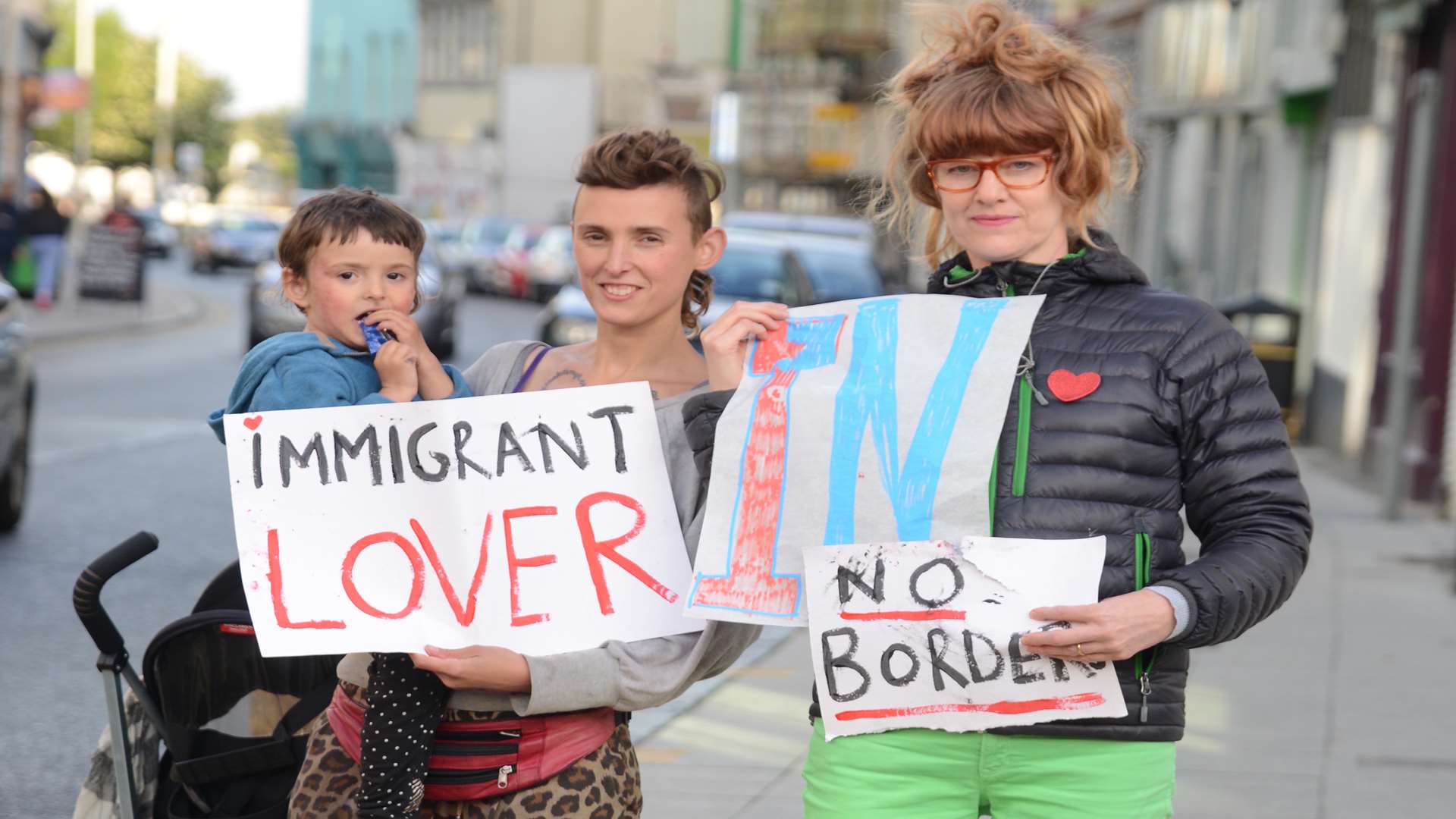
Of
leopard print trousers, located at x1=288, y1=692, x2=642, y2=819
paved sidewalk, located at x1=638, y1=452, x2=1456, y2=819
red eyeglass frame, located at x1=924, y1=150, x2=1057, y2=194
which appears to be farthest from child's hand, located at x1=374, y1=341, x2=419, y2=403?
A: paved sidewalk, located at x1=638, y1=452, x2=1456, y2=819

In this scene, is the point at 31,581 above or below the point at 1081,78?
below

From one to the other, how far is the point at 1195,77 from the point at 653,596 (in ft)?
78.7

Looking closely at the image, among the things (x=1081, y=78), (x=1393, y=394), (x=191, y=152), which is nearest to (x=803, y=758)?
(x=1081, y=78)

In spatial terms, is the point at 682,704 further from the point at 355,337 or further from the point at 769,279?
the point at 769,279

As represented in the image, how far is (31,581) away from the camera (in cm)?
898

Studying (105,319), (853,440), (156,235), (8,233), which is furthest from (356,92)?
(853,440)

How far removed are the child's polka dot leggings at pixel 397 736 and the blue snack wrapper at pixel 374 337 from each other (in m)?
0.49

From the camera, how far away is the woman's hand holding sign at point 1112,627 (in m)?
2.72

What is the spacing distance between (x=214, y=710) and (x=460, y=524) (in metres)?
0.81

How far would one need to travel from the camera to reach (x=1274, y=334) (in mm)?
18125

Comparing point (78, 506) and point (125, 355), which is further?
point (125, 355)

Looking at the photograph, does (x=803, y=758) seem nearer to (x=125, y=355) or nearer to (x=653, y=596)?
(x=653, y=596)

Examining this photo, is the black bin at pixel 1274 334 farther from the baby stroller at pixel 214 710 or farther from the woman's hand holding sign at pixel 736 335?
the woman's hand holding sign at pixel 736 335

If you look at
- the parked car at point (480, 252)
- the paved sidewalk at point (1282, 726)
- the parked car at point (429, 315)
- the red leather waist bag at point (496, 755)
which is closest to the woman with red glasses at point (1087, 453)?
the red leather waist bag at point (496, 755)
